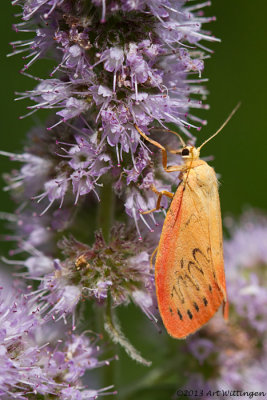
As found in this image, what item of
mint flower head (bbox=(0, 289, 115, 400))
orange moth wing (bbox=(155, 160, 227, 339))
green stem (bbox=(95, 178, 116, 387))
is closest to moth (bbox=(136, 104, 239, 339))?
orange moth wing (bbox=(155, 160, 227, 339))

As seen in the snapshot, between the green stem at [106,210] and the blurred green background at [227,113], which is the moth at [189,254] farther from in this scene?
the blurred green background at [227,113]

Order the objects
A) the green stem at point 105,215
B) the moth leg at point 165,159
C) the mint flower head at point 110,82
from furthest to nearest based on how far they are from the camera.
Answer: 1. the green stem at point 105,215
2. the moth leg at point 165,159
3. the mint flower head at point 110,82

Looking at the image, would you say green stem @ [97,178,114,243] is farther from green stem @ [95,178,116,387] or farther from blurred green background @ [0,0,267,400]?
blurred green background @ [0,0,267,400]

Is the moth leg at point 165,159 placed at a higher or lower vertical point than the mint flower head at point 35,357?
higher

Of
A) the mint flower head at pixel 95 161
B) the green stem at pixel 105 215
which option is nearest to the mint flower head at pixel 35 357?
the mint flower head at pixel 95 161

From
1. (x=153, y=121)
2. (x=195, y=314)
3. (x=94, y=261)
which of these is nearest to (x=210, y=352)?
(x=195, y=314)

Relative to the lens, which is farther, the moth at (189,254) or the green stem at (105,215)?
the green stem at (105,215)

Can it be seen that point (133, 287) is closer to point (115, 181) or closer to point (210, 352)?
point (115, 181)
